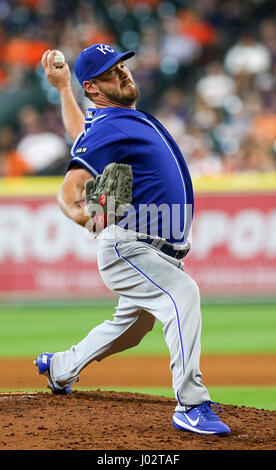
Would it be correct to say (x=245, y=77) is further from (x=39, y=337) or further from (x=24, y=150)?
(x=39, y=337)

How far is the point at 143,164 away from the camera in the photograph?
3791mm

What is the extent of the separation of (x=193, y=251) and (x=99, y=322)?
2365 mm

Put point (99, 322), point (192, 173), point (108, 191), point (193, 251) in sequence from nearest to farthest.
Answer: point (108, 191), point (99, 322), point (193, 251), point (192, 173)

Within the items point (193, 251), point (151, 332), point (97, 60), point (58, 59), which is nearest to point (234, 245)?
point (193, 251)

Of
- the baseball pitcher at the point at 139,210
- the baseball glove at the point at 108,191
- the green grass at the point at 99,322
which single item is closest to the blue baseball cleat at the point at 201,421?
the baseball pitcher at the point at 139,210

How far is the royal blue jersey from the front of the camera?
372 cm

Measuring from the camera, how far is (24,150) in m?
12.4

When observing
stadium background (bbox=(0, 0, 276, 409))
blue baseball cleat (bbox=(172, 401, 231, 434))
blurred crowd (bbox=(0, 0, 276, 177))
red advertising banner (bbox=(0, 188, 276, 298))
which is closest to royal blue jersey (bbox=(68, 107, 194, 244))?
blue baseball cleat (bbox=(172, 401, 231, 434))

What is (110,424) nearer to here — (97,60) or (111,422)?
(111,422)

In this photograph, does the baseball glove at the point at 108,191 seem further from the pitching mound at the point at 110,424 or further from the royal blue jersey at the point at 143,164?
the pitching mound at the point at 110,424

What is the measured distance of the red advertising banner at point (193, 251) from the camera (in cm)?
1045

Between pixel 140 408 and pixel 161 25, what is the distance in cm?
1096
